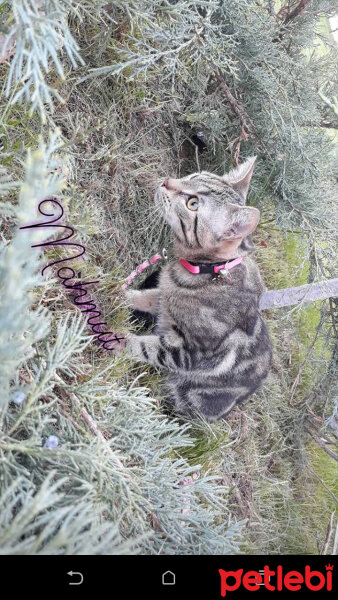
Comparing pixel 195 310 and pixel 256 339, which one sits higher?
pixel 195 310

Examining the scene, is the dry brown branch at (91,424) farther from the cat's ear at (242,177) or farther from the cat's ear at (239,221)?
the cat's ear at (242,177)

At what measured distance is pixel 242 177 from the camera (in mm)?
2422

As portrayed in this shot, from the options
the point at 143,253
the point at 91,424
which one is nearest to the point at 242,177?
the point at 143,253

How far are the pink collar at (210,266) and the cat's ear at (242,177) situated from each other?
14.1 inches

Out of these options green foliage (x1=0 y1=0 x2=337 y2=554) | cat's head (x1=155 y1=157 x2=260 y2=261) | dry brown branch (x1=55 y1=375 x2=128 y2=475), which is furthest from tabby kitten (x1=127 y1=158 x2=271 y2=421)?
dry brown branch (x1=55 y1=375 x2=128 y2=475)

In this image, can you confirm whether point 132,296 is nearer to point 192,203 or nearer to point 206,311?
point 206,311

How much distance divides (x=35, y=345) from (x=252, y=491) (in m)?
2.12

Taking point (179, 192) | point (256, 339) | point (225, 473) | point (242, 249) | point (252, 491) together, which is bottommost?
point (252, 491)

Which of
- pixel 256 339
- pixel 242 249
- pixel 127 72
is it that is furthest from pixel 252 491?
pixel 127 72

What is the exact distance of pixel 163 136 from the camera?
9.22 ft
